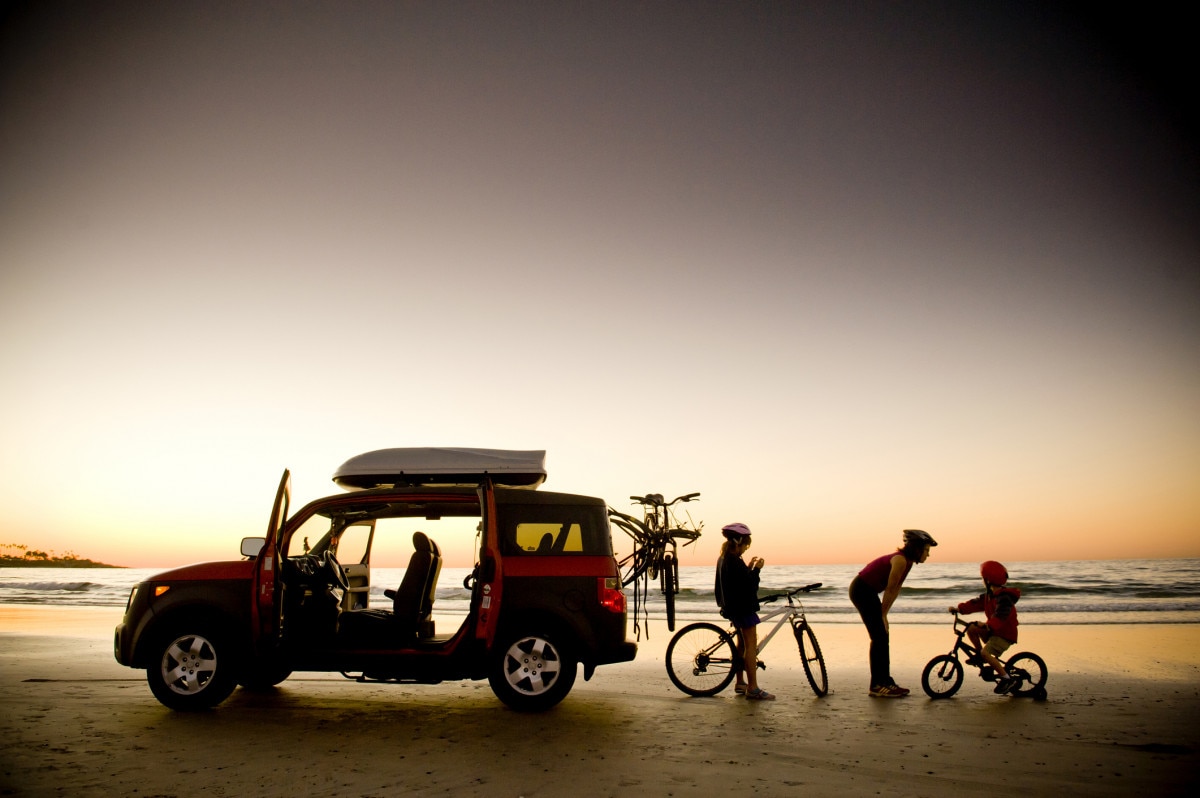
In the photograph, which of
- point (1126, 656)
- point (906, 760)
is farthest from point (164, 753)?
point (1126, 656)

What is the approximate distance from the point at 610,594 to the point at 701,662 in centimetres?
197

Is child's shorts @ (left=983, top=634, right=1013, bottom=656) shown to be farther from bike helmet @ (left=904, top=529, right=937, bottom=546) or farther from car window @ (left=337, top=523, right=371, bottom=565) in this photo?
car window @ (left=337, top=523, right=371, bottom=565)

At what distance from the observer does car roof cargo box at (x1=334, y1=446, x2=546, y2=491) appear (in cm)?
790

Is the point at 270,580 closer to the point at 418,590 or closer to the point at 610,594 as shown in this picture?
the point at 418,590

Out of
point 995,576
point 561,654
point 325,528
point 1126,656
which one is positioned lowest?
point 1126,656

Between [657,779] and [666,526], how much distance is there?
566 cm

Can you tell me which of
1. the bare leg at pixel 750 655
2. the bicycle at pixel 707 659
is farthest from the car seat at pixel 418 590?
the bare leg at pixel 750 655

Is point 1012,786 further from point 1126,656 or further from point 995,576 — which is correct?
point 1126,656

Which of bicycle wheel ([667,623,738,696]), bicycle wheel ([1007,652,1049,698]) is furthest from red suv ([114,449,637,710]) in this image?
bicycle wheel ([1007,652,1049,698])

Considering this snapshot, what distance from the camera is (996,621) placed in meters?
8.56

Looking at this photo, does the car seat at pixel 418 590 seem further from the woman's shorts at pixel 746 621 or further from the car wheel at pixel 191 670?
the woman's shorts at pixel 746 621

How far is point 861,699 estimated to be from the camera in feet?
28.5

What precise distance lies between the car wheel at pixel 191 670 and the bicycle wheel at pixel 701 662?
456cm

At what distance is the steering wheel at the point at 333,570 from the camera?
8211 mm
